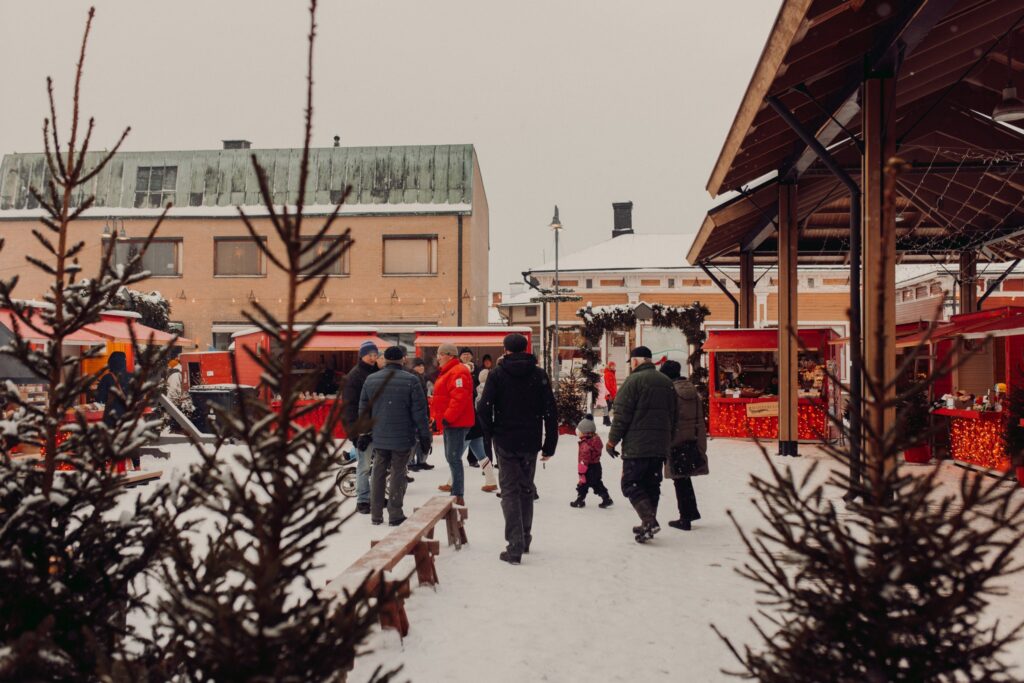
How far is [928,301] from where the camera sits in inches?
1109

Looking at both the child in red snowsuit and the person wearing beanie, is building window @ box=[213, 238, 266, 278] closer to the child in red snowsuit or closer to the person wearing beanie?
the child in red snowsuit

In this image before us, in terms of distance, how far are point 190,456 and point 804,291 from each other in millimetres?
25603

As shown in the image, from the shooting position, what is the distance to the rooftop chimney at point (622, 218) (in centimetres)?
4106

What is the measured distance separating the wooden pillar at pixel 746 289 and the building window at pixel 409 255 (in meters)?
11.5

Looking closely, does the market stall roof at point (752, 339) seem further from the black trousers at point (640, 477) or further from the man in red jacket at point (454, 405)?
the black trousers at point (640, 477)

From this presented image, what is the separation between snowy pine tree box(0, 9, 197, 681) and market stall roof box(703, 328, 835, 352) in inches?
545

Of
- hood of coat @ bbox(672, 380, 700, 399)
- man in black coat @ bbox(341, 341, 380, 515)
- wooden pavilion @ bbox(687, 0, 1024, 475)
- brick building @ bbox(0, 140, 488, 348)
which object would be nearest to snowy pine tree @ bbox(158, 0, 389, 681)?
wooden pavilion @ bbox(687, 0, 1024, 475)

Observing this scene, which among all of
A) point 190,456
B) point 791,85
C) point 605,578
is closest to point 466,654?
point 605,578

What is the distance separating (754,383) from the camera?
53.8ft

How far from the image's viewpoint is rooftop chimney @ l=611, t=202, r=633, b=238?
1617 inches

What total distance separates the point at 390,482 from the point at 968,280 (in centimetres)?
1537

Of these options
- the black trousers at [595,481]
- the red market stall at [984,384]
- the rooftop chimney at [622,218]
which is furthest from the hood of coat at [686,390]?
the rooftop chimney at [622,218]

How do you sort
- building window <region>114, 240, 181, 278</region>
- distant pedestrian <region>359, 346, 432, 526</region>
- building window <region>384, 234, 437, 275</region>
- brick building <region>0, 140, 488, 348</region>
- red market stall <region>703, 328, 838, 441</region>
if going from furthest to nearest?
building window <region>114, 240, 181, 278</region> → building window <region>384, 234, 437, 275</region> → brick building <region>0, 140, 488, 348</region> → red market stall <region>703, 328, 838, 441</region> → distant pedestrian <region>359, 346, 432, 526</region>

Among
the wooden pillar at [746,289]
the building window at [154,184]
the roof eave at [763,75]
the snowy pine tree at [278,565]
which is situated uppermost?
the building window at [154,184]
